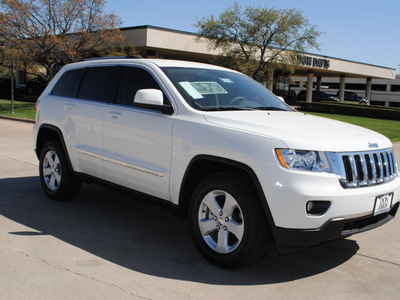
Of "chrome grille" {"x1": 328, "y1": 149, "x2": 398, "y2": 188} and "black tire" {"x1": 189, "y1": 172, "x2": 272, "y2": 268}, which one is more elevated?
"chrome grille" {"x1": 328, "y1": 149, "x2": 398, "y2": 188}

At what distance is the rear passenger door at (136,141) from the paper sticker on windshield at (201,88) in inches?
10.1

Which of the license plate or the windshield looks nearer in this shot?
the license plate

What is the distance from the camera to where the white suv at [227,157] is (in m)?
3.46

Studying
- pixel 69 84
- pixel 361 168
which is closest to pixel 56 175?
pixel 69 84

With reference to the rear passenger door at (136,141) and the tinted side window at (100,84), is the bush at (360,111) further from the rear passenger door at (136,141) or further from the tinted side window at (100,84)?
the rear passenger door at (136,141)

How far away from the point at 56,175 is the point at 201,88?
97.8 inches

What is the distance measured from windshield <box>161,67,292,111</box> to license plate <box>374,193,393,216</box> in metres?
1.55

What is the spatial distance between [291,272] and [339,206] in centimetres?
85

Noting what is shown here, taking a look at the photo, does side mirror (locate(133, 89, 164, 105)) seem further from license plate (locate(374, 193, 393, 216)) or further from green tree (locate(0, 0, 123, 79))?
green tree (locate(0, 0, 123, 79))

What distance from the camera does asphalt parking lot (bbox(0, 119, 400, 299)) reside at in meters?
3.47

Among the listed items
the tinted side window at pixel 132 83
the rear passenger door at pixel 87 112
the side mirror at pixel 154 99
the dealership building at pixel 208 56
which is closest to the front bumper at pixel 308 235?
the side mirror at pixel 154 99

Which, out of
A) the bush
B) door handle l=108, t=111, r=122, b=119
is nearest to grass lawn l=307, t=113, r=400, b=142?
the bush

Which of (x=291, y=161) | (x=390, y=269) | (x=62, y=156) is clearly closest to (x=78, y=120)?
(x=62, y=156)

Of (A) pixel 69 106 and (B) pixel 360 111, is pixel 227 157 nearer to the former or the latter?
(A) pixel 69 106
